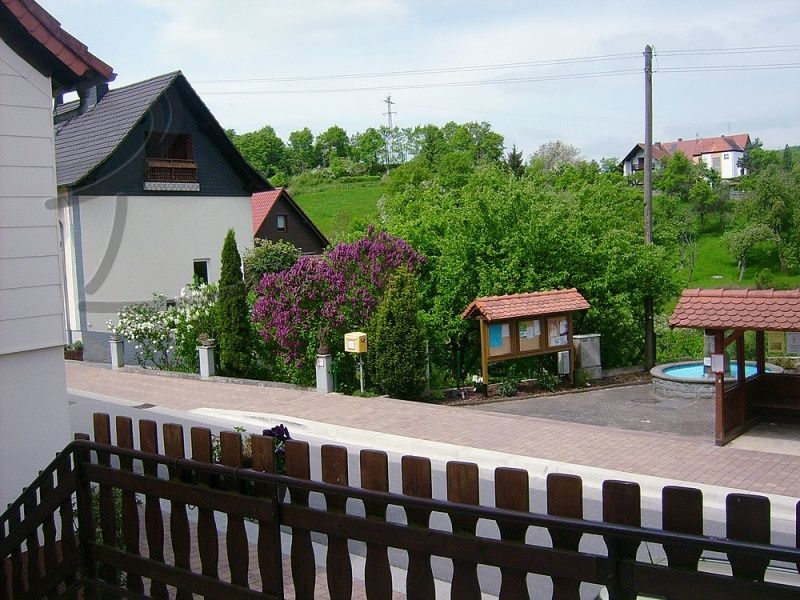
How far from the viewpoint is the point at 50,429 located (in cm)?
571

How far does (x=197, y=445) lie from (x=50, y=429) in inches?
94.7

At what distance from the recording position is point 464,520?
2887mm

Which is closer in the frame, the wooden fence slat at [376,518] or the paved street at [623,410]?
the wooden fence slat at [376,518]

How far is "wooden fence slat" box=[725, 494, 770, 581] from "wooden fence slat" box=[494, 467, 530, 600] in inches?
26.7

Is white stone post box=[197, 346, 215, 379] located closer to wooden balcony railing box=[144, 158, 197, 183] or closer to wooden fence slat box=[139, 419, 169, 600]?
wooden balcony railing box=[144, 158, 197, 183]

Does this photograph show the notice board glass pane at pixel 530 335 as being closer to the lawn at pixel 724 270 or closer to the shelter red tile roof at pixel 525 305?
the shelter red tile roof at pixel 525 305

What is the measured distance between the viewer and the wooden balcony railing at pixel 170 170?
25.8 meters

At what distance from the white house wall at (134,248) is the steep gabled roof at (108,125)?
1.27 metres

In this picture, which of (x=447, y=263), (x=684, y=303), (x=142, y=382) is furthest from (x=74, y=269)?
(x=684, y=303)

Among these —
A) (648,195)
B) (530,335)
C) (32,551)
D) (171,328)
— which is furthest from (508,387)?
(32,551)

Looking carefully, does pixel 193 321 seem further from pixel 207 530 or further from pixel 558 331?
pixel 207 530

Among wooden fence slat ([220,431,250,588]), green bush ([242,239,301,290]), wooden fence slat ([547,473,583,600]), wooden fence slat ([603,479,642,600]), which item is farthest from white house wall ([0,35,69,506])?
green bush ([242,239,301,290])

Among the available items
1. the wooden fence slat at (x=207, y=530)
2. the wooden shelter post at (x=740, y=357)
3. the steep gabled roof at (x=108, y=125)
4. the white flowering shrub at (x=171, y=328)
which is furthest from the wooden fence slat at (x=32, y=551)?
the steep gabled roof at (x=108, y=125)

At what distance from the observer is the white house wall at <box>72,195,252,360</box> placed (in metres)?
24.4
